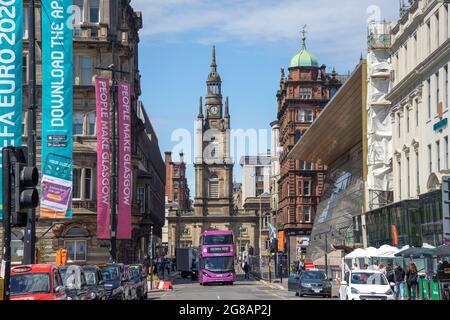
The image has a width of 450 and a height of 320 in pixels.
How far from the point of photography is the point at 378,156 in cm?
6581

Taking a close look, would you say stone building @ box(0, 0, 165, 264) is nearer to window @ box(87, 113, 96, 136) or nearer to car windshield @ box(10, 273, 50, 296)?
window @ box(87, 113, 96, 136)

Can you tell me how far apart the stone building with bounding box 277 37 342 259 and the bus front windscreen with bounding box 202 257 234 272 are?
47.4 m

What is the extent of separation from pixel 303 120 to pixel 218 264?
2081 inches

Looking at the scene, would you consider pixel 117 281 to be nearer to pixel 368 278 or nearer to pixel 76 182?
pixel 368 278

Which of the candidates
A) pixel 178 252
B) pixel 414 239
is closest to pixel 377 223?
pixel 414 239

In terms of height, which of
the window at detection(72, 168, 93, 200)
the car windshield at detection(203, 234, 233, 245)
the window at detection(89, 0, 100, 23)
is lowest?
the car windshield at detection(203, 234, 233, 245)

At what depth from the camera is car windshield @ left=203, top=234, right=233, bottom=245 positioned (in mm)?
70312

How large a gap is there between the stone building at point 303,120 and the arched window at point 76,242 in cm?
5728

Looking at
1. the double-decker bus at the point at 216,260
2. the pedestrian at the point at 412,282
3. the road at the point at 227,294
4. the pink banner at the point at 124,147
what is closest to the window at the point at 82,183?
the pink banner at the point at 124,147

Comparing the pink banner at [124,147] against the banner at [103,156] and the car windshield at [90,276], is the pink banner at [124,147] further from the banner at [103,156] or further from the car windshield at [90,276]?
the car windshield at [90,276]

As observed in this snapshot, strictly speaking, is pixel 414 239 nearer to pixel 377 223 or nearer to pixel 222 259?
pixel 377 223

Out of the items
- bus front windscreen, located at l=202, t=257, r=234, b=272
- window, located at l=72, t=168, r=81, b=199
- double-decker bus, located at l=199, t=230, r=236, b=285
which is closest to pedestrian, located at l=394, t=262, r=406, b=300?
window, located at l=72, t=168, r=81, b=199

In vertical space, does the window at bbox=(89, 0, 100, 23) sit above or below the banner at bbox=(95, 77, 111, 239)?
above
